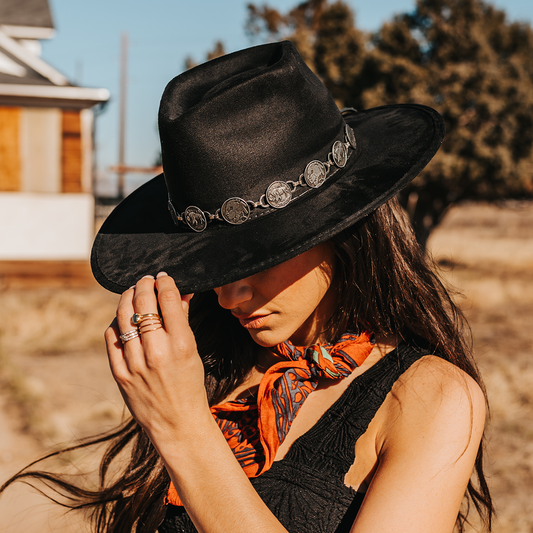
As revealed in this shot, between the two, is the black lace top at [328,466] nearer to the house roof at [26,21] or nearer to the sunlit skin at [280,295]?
the sunlit skin at [280,295]

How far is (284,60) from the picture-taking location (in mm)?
1422

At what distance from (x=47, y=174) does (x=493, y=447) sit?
9.90m

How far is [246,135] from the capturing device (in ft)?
4.48

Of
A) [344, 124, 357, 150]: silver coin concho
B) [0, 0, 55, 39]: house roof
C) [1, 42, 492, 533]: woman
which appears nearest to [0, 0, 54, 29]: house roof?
[0, 0, 55, 39]: house roof

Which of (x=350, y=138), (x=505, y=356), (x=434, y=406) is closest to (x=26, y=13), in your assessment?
(x=505, y=356)

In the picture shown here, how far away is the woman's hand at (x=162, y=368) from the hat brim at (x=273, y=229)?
129 mm

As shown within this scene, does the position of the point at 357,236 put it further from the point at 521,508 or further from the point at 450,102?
the point at 450,102

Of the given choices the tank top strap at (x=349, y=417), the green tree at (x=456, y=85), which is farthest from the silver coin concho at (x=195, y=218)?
the green tree at (x=456, y=85)

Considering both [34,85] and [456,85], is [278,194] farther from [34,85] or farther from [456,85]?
[456,85]

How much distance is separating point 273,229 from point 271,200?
8 centimetres

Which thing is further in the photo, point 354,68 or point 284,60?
point 354,68

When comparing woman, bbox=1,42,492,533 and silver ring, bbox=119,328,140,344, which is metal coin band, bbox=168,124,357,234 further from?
silver ring, bbox=119,328,140,344

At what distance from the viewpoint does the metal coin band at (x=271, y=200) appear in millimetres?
1395

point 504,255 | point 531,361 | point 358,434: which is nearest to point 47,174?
point 531,361
